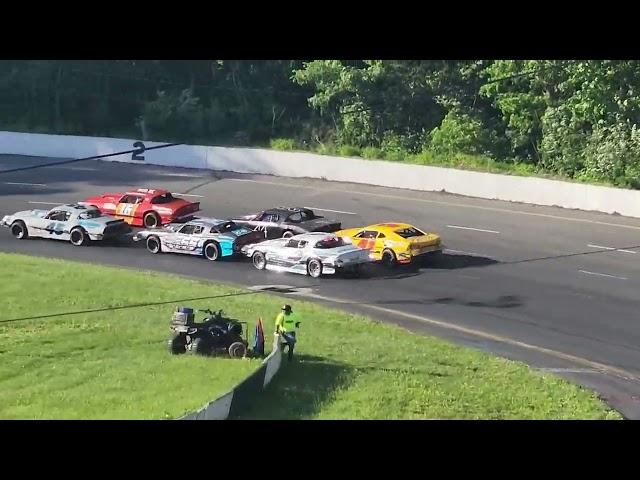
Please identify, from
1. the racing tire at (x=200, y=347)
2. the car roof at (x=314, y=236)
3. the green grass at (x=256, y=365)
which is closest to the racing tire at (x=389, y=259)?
the car roof at (x=314, y=236)

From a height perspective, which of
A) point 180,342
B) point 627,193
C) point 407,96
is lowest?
point 180,342

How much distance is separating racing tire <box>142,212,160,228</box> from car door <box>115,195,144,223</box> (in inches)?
16.1

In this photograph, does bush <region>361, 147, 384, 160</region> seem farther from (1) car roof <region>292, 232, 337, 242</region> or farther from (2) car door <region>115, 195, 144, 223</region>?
(1) car roof <region>292, 232, 337, 242</region>

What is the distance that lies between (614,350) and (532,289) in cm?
468

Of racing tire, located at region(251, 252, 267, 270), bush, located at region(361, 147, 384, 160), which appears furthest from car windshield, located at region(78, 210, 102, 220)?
bush, located at region(361, 147, 384, 160)

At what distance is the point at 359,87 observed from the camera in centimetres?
4628

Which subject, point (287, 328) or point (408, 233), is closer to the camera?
point (287, 328)

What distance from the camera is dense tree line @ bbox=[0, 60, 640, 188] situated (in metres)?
39.5

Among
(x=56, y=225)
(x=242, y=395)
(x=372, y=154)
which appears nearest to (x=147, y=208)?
(x=56, y=225)

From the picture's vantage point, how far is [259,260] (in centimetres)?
2608

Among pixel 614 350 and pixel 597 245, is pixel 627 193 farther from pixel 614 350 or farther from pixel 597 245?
pixel 614 350

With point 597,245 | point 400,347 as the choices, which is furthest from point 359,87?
point 400,347

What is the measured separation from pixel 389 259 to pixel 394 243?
0.45 meters

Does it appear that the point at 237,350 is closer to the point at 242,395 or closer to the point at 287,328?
the point at 287,328
